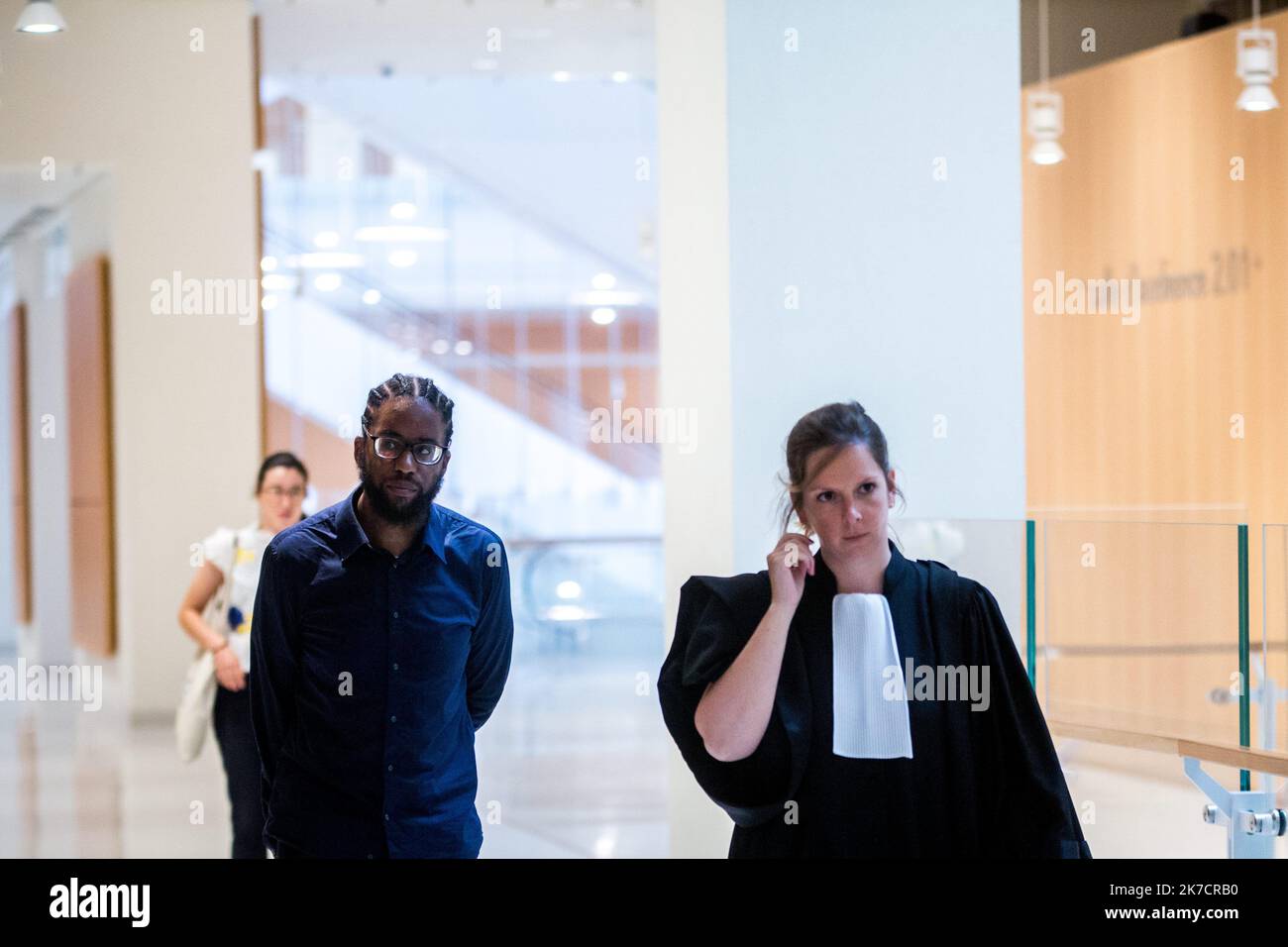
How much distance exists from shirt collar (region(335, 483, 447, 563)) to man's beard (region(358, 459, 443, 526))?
22mm

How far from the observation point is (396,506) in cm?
251

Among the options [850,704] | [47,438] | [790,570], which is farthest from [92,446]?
[850,704]

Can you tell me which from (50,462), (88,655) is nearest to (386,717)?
(88,655)

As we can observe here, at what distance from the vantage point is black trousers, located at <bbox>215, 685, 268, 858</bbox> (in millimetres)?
4309

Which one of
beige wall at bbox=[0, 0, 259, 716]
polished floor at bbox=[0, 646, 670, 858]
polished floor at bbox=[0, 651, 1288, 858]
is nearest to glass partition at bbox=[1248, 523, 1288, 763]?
polished floor at bbox=[0, 651, 1288, 858]

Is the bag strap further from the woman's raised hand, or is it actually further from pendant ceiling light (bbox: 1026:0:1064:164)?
pendant ceiling light (bbox: 1026:0:1064:164)

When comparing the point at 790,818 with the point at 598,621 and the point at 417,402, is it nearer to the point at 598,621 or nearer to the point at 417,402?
the point at 417,402

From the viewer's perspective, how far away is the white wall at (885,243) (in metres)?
4.03

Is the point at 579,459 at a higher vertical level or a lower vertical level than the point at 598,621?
higher

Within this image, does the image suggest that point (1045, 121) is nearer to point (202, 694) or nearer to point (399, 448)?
point (202, 694)

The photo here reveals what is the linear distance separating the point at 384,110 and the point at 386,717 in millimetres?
9629
